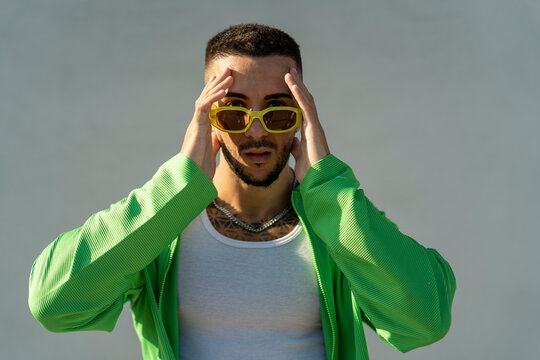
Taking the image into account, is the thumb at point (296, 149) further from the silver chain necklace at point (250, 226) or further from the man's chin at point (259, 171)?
the silver chain necklace at point (250, 226)

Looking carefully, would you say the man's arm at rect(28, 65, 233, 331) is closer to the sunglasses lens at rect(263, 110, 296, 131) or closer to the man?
the man

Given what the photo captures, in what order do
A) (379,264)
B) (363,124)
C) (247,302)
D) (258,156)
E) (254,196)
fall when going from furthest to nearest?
(363,124)
(254,196)
(258,156)
(247,302)
(379,264)

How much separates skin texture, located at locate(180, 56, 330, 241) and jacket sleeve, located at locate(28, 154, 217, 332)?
149mm

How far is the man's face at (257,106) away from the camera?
7.36 feet

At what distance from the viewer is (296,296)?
220cm

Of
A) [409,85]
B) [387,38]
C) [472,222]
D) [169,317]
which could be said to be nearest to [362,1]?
[387,38]

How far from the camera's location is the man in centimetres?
199

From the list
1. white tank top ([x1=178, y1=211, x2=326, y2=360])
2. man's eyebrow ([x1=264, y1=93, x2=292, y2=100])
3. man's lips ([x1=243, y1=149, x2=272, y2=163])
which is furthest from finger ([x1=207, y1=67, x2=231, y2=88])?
white tank top ([x1=178, y1=211, x2=326, y2=360])

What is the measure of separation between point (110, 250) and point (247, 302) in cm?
47

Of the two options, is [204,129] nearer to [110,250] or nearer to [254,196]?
[254,196]

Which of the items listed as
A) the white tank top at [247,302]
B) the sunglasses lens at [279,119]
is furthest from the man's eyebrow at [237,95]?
the white tank top at [247,302]

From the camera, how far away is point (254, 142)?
2.24m

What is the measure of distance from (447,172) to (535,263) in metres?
0.71

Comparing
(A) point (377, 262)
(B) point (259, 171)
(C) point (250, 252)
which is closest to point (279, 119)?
(B) point (259, 171)
